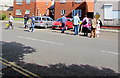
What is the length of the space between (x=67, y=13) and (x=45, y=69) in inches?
1350

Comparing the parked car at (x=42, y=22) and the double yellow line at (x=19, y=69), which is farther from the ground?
the parked car at (x=42, y=22)

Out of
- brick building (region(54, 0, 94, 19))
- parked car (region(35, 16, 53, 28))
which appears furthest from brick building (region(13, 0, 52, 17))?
parked car (region(35, 16, 53, 28))

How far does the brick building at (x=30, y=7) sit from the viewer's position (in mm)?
51062

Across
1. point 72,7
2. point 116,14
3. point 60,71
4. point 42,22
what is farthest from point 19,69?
point 72,7

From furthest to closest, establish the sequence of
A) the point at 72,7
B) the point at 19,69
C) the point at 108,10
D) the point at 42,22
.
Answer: the point at 72,7, the point at 108,10, the point at 42,22, the point at 19,69

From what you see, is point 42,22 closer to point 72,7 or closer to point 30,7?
point 72,7

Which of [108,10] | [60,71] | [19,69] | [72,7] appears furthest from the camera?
[72,7]

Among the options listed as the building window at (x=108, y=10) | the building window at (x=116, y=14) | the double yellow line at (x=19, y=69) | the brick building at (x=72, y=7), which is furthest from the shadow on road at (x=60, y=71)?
the brick building at (x=72, y=7)

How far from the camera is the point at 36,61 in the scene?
22.5 feet

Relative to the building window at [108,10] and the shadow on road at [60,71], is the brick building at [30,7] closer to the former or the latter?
the building window at [108,10]

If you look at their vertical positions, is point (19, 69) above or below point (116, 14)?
below

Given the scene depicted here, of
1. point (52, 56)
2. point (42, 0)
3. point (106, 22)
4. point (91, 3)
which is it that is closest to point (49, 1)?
point (42, 0)

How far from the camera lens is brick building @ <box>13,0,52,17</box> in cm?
5106

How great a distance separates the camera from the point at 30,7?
51.3 metres
